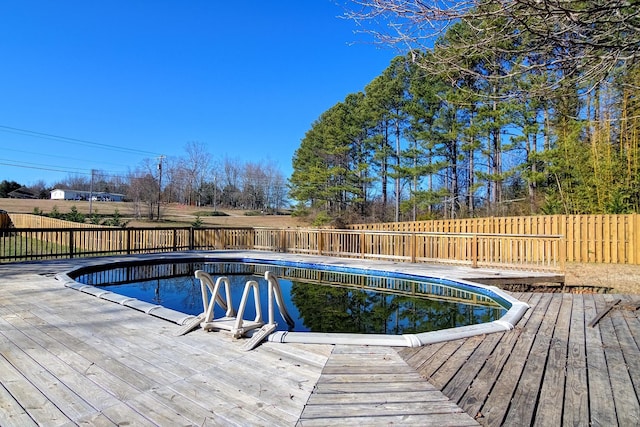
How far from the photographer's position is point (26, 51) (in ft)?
64.0

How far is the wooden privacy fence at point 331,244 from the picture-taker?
820 cm

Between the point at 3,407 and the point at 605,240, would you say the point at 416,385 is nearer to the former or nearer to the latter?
the point at 3,407

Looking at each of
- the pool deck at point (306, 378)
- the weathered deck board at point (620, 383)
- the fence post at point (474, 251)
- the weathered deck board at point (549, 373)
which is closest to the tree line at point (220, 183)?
the fence post at point (474, 251)

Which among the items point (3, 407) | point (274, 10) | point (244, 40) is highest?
point (244, 40)

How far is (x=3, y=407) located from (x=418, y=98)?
17.4 metres

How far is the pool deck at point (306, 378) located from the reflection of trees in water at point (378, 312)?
1.23m

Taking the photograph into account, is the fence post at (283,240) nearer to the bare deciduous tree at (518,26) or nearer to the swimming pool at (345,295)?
the swimming pool at (345,295)

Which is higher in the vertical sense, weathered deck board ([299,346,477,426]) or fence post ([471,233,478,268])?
fence post ([471,233,478,268])

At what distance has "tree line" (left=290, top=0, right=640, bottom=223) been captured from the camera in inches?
170

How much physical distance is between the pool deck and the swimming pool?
214 millimetres

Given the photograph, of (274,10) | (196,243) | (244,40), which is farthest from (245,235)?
(244,40)

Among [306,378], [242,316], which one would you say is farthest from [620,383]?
[242,316]

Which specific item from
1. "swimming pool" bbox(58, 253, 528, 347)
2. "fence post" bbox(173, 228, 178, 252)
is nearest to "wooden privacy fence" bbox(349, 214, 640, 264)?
"swimming pool" bbox(58, 253, 528, 347)

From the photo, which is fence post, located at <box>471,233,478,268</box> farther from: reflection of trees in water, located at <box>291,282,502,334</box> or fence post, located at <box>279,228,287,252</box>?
fence post, located at <box>279,228,287,252</box>
